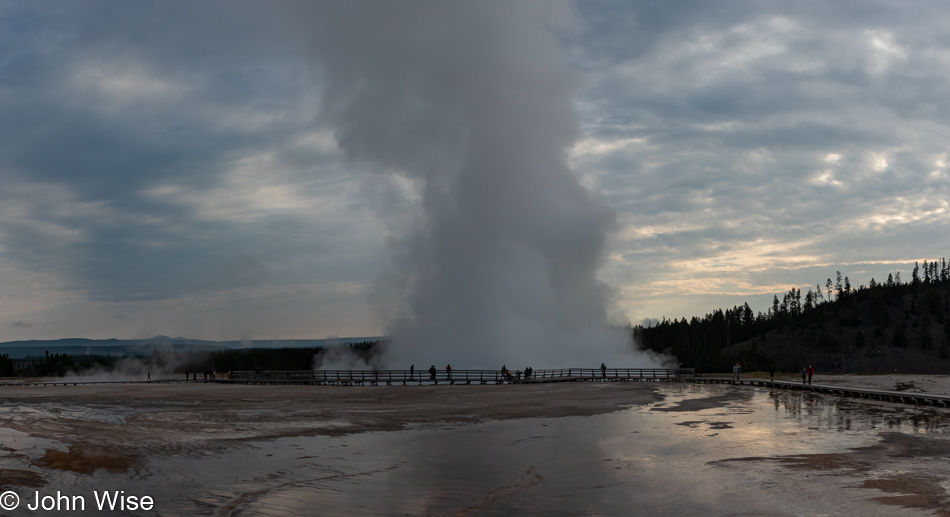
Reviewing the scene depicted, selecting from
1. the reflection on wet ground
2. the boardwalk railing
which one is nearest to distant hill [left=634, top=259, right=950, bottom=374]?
the boardwalk railing

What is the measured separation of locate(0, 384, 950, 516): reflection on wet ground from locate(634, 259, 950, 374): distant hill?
83493 mm

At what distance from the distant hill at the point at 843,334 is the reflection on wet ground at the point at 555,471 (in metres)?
83.5

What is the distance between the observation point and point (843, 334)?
148750 millimetres

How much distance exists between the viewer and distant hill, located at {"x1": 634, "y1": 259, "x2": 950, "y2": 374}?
125750 mm

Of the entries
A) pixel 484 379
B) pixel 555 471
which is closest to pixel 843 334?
pixel 484 379

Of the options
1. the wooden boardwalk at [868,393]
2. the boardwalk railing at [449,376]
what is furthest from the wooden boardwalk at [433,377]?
the wooden boardwalk at [868,393]

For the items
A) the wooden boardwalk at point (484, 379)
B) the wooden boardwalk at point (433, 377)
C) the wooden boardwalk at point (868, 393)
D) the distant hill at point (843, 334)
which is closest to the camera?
the wooden boardwalk at point (868, 393)

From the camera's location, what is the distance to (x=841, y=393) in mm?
38156

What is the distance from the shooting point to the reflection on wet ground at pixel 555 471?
12281 mm

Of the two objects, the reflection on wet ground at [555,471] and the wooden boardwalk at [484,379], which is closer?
the reflection on wet ground at [555,471]

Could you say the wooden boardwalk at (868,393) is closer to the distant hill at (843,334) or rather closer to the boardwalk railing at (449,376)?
the boardwalk railing at (449,376)

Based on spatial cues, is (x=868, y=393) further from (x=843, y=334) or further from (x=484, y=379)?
(x=843, y=334)

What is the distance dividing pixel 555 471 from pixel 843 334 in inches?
6107

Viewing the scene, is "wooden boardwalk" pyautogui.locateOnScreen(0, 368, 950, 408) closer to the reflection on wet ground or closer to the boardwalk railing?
the boardwalk railing
